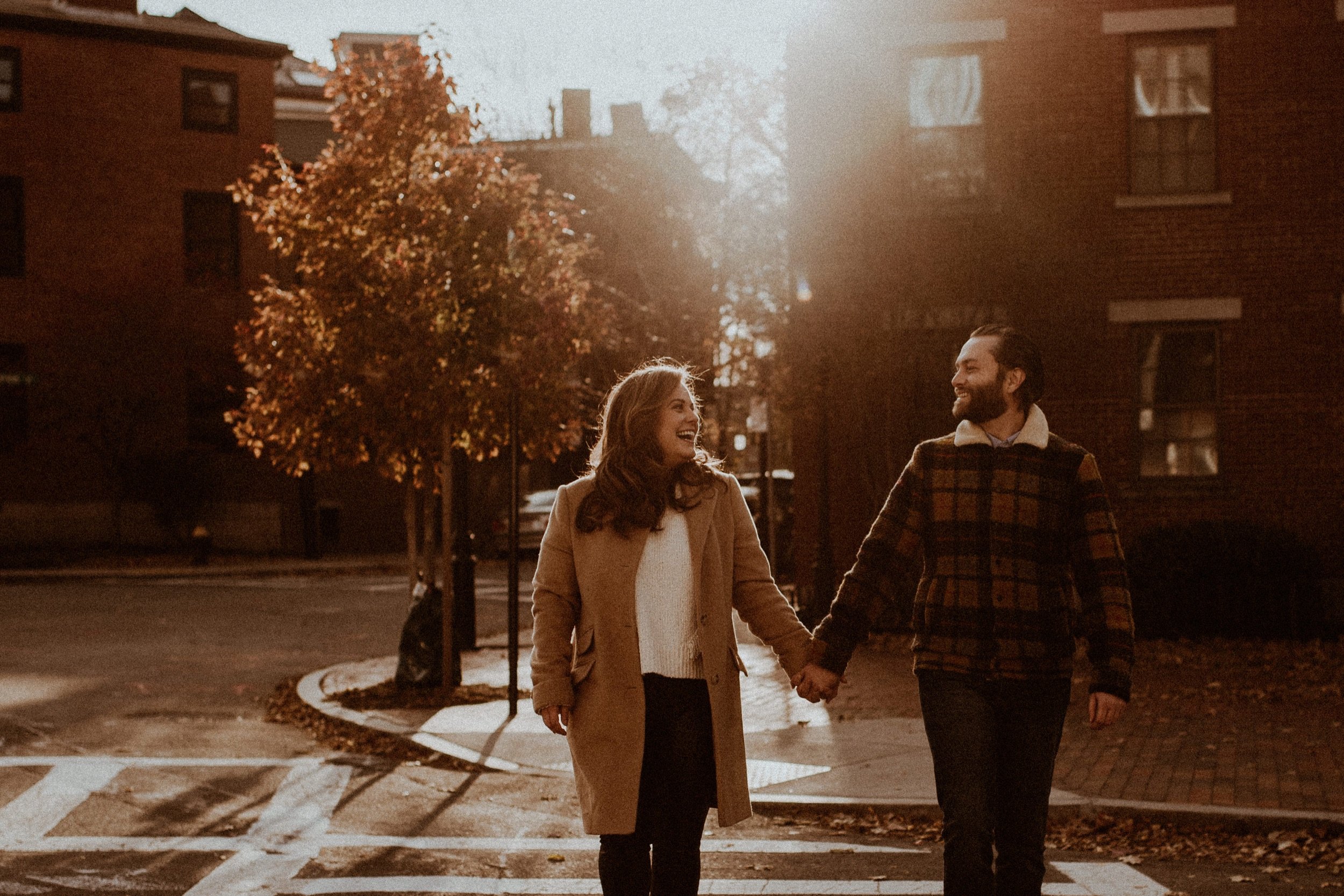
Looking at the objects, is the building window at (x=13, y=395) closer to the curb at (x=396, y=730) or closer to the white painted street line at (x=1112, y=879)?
the curb at (x=396, y=730)

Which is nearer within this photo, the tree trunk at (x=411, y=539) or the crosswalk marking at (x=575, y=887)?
the crosswalk marking at (x=575, y=887)

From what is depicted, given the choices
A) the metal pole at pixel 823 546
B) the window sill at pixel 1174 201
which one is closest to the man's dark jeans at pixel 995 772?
the metal pole at pixel 823 546

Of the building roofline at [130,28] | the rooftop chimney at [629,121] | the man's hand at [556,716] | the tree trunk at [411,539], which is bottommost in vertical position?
the tree trunk at [411,539]

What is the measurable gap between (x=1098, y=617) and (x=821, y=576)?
37.3 feet

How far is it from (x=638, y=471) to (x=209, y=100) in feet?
101

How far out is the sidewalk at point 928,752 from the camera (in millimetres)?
7469

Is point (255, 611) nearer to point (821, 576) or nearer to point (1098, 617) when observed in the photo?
point (821, 576)

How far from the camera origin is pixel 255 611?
750 inches

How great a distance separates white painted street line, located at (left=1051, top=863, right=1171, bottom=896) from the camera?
19.8 feet

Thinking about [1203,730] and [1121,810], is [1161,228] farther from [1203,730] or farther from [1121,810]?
[1121,810]

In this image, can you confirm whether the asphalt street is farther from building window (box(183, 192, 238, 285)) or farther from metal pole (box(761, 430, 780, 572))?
building window (box(183, 192, 238, 285))

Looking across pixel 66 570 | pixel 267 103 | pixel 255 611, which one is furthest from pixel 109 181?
pixel 255 611

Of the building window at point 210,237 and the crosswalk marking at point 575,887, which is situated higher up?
the building window at point 210,237

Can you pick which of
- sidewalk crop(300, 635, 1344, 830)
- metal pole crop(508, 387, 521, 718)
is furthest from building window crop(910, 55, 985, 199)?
metal pole crop(508, 387, 521, 718)
